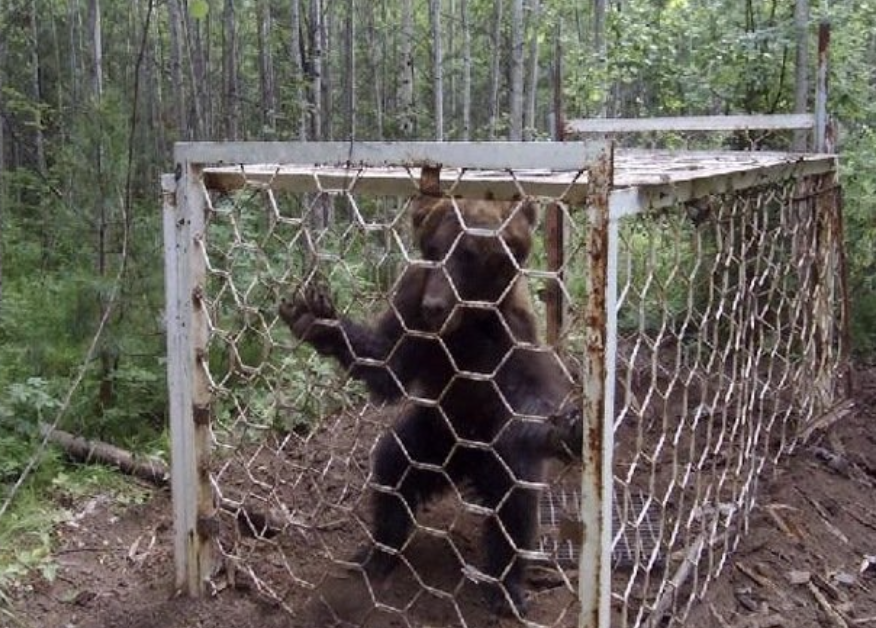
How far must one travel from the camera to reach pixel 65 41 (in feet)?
58.9

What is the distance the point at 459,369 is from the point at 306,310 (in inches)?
21.7

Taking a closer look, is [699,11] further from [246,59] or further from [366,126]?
[246,59]

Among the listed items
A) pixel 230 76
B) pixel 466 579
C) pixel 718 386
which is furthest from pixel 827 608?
pixel 230 76

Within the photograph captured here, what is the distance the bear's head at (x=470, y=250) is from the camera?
119 inches

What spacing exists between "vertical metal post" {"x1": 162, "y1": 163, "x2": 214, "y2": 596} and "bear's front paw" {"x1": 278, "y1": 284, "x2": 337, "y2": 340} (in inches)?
11.0

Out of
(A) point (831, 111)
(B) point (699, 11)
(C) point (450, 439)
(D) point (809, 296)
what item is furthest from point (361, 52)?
(C) point (450, 439)

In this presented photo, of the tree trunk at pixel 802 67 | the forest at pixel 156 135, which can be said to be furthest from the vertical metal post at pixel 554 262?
the tree trunk at pixel 802 67

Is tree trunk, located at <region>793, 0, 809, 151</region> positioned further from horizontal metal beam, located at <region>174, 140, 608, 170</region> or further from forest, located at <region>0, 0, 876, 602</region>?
horizontal metal beam, located at <region>174, 140, 608, 170</region>

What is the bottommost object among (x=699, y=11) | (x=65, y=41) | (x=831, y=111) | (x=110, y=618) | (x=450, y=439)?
(x=110, y=618)

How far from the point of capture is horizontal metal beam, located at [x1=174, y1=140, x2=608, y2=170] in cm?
219

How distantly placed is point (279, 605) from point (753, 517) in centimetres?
203

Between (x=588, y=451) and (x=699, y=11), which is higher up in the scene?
(x=699, y=11)

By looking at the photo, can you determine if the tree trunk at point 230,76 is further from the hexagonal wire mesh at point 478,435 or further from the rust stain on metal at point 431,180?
the rust stain on metal at point 431,180

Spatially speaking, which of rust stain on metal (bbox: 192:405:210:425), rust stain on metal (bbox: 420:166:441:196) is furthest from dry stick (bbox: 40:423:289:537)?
rust stain on metal (bbox: 420:166:441:196)
